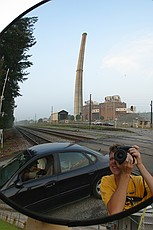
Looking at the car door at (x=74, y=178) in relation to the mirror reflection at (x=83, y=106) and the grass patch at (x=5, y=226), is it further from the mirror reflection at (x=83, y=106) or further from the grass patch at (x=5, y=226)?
the grass patch at (x=5, y=226)

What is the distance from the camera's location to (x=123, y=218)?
0.64m

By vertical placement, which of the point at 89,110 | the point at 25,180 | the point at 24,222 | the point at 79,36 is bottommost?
the point at 24,222

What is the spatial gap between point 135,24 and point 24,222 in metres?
0.55

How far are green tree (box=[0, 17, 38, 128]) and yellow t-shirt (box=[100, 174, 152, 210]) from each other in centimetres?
30

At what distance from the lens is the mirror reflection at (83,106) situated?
611mm

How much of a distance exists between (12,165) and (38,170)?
7 centimetres

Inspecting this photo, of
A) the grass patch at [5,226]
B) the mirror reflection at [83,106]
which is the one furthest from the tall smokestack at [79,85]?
the grass patch at [5,226]

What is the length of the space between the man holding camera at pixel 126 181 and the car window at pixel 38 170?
130 mm

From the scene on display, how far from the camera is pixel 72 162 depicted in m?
0.61

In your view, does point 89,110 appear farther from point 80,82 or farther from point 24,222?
point 24,222

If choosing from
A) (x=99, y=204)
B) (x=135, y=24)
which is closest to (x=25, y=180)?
(x=99, y=204)

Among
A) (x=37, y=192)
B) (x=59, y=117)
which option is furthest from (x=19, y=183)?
(x=59, y=117)

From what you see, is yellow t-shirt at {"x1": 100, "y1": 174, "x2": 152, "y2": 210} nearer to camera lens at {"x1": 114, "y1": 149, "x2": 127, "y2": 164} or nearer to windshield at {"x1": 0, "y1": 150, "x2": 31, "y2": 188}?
camera lens at {"x1": 114, "y1": 149, "x2": 127, "y2": 164}

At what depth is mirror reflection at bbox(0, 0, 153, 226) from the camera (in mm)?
611
